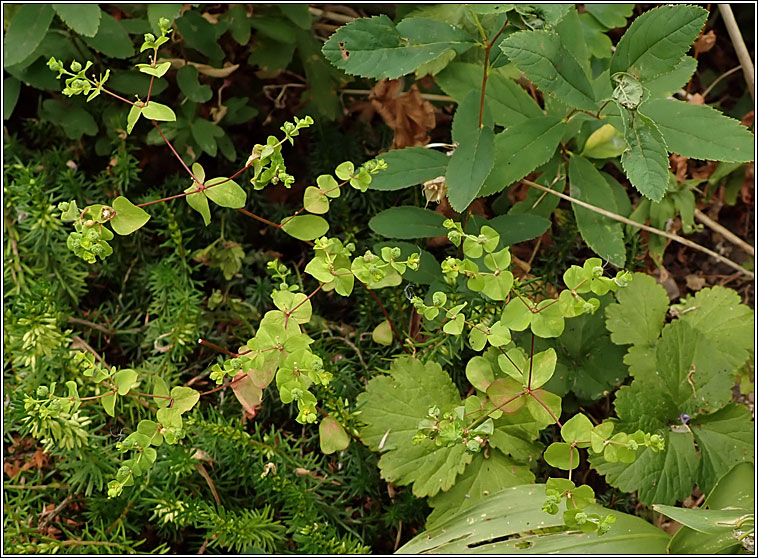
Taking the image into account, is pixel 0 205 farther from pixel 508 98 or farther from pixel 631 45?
pixel 631 45

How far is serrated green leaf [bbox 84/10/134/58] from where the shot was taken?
5.42 ft

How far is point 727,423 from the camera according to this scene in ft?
5.04

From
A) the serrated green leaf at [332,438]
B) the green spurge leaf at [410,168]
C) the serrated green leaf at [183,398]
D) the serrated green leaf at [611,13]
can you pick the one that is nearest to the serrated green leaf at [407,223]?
the green spurge leaf at [410,168]

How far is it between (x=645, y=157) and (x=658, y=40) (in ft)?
0.83

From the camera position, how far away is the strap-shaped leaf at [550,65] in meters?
1.30

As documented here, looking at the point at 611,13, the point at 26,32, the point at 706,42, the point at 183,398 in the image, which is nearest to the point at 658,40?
the point at 611,13

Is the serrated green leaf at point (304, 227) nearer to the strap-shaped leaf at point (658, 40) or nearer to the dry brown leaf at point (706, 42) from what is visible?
the strap-shaped leaf at point (658, 40)

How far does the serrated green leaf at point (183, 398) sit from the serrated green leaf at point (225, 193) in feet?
1.12

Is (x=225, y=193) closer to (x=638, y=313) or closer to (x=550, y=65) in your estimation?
(x=550, y=65)

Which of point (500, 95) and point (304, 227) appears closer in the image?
point (304, 227)

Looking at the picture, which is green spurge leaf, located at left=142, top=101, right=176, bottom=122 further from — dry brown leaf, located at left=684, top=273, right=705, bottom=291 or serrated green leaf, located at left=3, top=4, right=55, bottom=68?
dry brown leaf, located at left=684, top=273, right=705, bottom=291

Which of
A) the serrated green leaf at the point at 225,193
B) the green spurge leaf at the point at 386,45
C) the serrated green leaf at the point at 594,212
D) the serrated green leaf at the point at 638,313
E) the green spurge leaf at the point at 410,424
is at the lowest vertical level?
the green spurge leaf at the point at 410,424

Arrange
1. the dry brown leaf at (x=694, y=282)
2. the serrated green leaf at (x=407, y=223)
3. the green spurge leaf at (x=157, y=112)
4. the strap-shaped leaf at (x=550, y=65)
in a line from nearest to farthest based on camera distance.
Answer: the green spurge leaf at (x=157, y=112) < the strap-shaped leaf at (x=550, y=65) < the serrated green leaf at (x=407, y=223) < the dry brown leaf at (x=694, y=282)

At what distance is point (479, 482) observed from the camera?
4.94 feet
